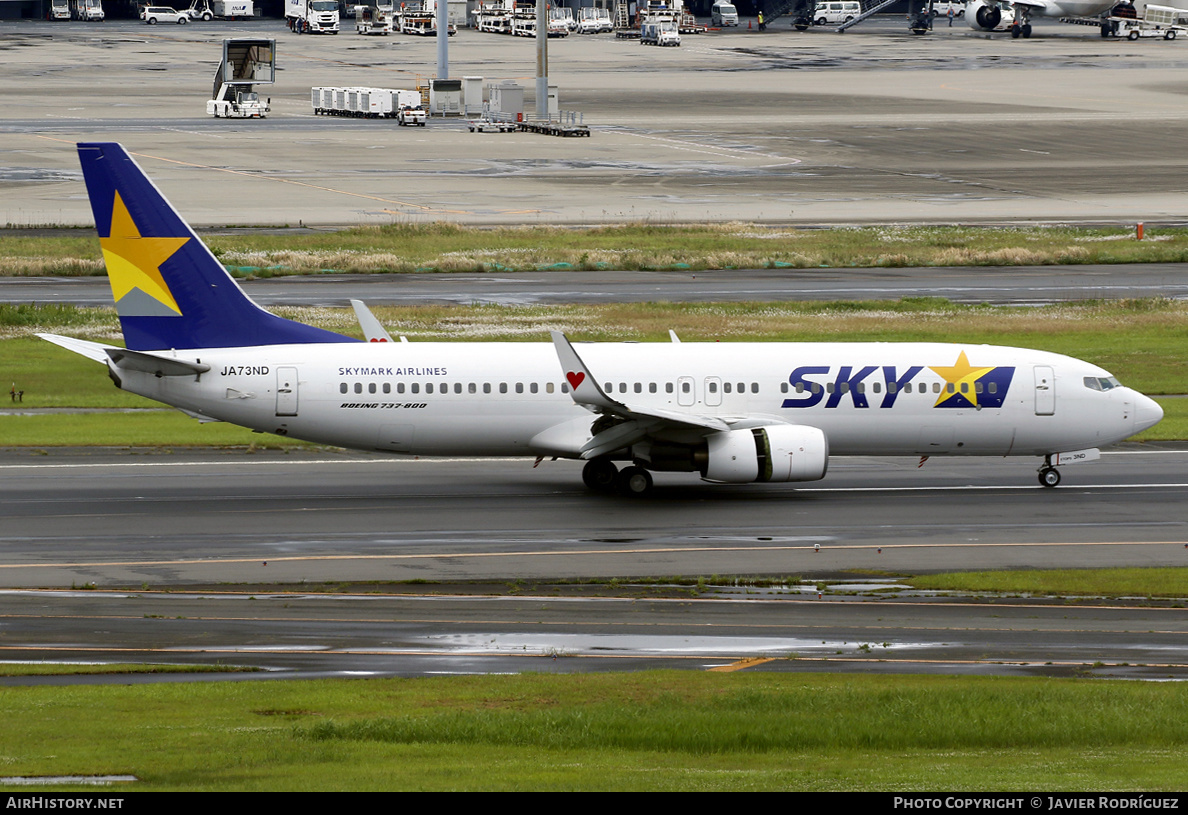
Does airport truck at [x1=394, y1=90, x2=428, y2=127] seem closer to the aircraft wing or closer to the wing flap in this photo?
the aircraft wing

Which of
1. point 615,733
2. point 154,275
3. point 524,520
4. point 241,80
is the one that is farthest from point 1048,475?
point 241,80

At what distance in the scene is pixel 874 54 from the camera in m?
196

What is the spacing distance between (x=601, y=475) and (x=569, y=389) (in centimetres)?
264

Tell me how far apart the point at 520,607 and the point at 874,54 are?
579 ft

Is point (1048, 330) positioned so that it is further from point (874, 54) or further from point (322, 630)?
point (874, 54)

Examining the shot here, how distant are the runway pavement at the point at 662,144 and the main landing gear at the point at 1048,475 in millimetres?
52741

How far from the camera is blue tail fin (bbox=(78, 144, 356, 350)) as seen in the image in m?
39.0

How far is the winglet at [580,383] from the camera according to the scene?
37156 millimetres

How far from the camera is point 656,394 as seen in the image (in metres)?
40.2

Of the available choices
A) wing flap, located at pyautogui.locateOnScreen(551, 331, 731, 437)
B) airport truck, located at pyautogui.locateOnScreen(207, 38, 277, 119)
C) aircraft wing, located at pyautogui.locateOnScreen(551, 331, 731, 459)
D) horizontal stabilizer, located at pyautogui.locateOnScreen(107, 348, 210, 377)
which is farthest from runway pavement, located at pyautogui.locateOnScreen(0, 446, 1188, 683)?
airport truck, located at pyautogui.locateOnScreen(207, 38, 277, 119)

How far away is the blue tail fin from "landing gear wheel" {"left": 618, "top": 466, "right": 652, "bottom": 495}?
10260mm

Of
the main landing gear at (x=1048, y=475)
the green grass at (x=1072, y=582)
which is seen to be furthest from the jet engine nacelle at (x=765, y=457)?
the main landing gear at (x=1048, y=475)

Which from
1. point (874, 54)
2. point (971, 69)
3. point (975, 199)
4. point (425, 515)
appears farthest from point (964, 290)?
point (874, 54)
